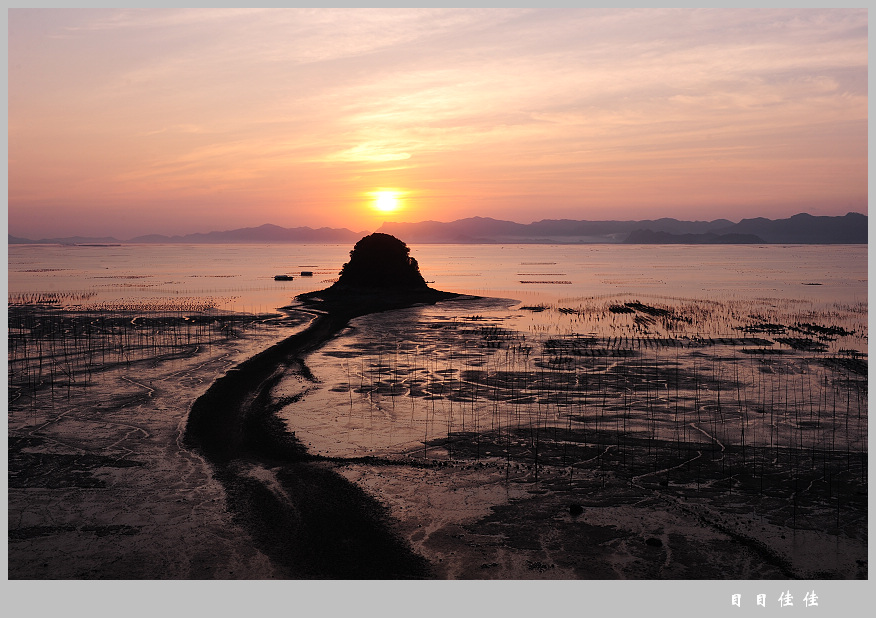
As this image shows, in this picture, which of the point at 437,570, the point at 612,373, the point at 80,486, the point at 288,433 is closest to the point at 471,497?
the point at 437,570

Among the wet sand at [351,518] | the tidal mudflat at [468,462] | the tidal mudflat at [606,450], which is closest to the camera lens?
the wet sand at [351,518]

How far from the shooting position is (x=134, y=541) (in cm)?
1312

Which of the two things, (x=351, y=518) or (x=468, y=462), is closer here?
(x=351, y=518)

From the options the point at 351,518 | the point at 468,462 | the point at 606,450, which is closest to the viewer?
the point at 351,518

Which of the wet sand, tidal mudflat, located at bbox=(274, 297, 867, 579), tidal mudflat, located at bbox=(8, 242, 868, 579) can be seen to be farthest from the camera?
tidal mudflat, located at bbox=(274, 297, 867, 579)

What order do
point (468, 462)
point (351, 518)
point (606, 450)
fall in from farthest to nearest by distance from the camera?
point (606, 450) < point (468, 462) < point (351, 518)

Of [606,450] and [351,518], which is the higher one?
[606,450]

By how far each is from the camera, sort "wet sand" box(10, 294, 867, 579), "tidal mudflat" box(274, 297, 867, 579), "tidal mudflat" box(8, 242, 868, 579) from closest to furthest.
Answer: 1. "wet sand" box(10, 294, 867, 579)
2. "tidal mudflat" box(8, 242, 868, 579)
3. "tidal mudflat" box(274, 297, 867, 579)

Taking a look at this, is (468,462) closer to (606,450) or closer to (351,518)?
(606,450)

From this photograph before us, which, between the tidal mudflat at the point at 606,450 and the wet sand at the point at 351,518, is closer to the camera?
the wet sand at the point at 351,518

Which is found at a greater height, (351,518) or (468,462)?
(468,462)

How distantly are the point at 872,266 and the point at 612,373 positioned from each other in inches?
563

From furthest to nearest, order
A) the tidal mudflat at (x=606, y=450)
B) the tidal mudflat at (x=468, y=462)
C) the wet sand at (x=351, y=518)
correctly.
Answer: the tidal mudflat at (x=606, y=450) < the tidal mudflat at (x=468, y=462) < the wet sand at (x=351, y=518)

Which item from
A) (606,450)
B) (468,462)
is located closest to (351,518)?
(468,462)
